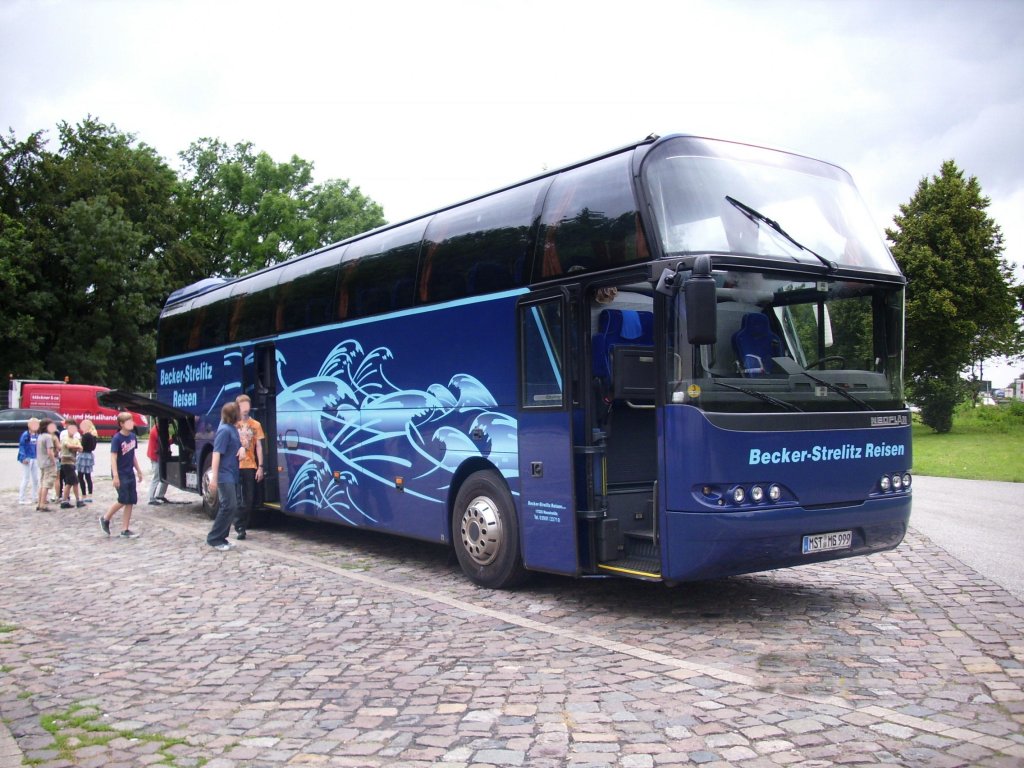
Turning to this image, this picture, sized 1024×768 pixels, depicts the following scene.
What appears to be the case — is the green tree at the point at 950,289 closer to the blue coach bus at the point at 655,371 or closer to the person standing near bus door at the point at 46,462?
the person standing near bus door at the point at 46,462

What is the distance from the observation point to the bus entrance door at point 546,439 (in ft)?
27.2

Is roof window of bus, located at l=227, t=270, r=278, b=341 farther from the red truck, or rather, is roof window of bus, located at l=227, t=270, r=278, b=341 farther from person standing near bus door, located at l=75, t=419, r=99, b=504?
the red truck

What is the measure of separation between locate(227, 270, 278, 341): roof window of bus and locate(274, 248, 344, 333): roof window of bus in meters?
0.31

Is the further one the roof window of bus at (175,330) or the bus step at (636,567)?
the roof window of bus at (175,330)

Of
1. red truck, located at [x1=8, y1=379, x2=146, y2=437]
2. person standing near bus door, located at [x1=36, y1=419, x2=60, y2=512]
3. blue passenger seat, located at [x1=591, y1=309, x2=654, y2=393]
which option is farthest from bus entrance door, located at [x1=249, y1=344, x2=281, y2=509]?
red truck, located at [x1=8, y1=379, x2=146, y2=437]

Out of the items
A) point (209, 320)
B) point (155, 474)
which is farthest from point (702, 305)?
point (155, 474)

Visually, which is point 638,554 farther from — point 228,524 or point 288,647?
point 228,524

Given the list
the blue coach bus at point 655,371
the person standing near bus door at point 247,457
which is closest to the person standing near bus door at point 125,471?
the person standing near bus door at point 247,457

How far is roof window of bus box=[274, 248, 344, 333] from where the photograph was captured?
12.6 m

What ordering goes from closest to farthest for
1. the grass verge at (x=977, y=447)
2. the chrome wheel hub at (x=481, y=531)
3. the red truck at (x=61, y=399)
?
the chrome wheel hub at (x=481, y=531)
the grass verge at (x=977, y=447)
the red truck at (x=61, y=399)

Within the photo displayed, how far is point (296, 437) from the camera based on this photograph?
13555mm

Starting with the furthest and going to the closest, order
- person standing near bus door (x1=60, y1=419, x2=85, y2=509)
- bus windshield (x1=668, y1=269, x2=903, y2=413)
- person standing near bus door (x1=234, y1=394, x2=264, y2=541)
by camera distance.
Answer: person standing near bus door (x1=60, y1=419, x2=85, y2=509)
person standing near bus door (x1=234, y1=394, x2=264, y2=541)
bus windshield (x1=668, y1=269, x2=903, y2=413)

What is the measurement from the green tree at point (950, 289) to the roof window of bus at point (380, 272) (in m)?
32.2

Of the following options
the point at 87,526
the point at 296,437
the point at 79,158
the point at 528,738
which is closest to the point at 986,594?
the point at 528,738
